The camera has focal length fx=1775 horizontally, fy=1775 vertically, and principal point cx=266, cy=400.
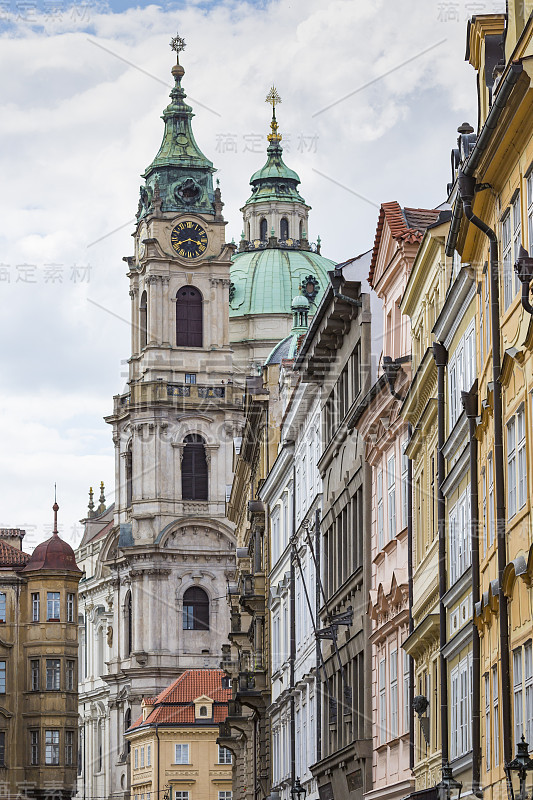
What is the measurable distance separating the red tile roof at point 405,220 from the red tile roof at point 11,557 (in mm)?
63095

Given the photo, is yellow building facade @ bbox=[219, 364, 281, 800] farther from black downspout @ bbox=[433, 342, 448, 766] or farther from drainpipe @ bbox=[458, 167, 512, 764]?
drainpipe @ bbox=[458, 167, 512, 764]

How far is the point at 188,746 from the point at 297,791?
5617cm

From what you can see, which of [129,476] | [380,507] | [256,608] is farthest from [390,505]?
[129,476]

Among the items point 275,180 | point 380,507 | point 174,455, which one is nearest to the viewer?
point 380,507

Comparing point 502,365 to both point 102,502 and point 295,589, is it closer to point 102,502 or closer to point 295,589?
point 295,589

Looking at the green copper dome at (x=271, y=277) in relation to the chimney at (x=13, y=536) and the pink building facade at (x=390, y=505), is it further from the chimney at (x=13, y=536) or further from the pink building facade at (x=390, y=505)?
the pink building facade at (x=390, y=505)

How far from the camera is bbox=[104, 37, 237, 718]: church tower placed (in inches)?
4375

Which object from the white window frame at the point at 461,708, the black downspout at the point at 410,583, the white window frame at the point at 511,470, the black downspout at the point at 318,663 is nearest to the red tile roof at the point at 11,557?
the black downspout at the point at 318,663

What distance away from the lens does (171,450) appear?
112 metres

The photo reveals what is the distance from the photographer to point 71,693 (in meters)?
93.2

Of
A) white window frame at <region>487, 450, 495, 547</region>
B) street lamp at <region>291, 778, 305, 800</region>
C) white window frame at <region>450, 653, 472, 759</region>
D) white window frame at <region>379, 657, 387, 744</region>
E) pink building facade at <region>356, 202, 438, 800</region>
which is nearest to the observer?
white window frame at <region>487, 450, 495, 547</region>

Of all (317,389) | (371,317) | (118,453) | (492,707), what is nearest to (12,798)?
(118,453)

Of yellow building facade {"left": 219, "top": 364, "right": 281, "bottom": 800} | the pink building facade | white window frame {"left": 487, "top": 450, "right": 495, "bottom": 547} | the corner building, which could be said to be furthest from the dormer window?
white window frame {"left": 487, "top": 450, "right": 495, "bottom": 547}

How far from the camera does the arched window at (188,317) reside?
114 meters
